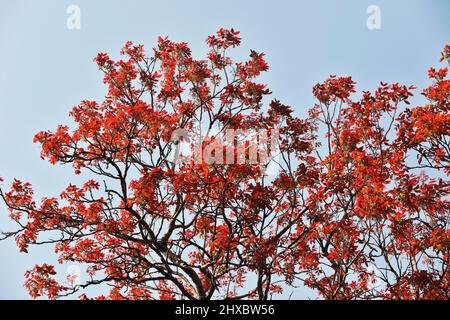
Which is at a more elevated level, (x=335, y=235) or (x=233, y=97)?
(x=233, y=97)

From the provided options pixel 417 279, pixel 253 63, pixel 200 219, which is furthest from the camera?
pixel 253 63

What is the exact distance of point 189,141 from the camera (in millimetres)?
8516

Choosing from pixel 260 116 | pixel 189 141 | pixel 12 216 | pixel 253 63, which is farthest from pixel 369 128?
pixel 12 216

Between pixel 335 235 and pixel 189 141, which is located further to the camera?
pixel 189 141

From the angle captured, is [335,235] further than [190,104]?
No

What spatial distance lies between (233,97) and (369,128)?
8.63 feet

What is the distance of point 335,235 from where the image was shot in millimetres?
7613

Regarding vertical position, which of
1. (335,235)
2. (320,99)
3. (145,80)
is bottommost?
(335,235)

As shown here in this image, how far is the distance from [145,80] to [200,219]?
3.08 metres

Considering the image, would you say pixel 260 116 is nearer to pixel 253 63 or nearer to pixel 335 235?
pixel 253 63
